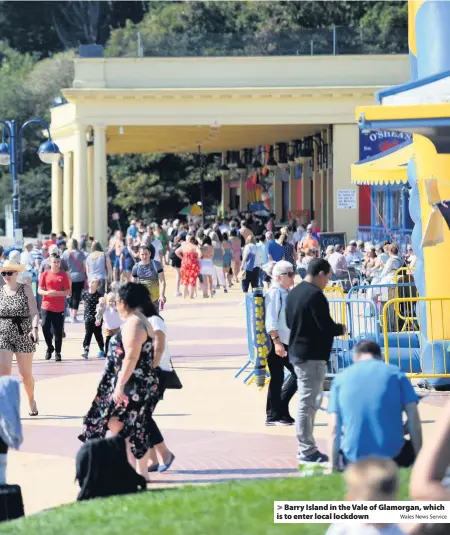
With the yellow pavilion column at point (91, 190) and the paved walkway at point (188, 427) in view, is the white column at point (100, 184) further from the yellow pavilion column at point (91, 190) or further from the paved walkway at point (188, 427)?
the paved walkway at point (188, 427)

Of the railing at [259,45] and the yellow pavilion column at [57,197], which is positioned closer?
the railing at [259,45]

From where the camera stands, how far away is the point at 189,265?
29.9 m

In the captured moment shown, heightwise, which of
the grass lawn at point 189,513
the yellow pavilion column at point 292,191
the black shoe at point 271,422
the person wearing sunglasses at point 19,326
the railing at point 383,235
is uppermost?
the yellow pavilion column at point 292,191

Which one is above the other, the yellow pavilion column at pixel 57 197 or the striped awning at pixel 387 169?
the yellow pavilion column at pixel 57 197

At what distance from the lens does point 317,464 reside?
31.7 ft

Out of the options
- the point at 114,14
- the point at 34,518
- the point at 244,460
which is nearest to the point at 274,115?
the point at 244,460

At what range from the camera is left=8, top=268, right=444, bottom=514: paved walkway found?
34.7ft

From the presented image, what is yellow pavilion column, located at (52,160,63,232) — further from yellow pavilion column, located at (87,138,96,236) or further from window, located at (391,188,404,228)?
window, located at (391,188,404,228)

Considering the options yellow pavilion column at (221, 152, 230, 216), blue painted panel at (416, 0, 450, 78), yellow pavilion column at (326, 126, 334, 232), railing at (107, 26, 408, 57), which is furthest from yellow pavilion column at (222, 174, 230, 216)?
blue painted panel at (416, 0, 450, 78)

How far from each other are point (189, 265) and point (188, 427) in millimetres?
17256

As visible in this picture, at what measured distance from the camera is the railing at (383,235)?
3056cm

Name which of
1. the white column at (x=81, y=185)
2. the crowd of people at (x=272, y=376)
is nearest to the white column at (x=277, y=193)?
the white column at (x=81, y=185)

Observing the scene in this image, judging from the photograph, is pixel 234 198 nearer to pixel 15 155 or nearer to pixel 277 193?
pixel 277 193

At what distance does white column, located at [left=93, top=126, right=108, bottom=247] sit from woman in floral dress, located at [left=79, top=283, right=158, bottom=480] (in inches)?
1240
